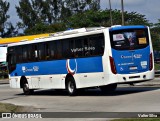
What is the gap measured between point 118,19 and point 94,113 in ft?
234

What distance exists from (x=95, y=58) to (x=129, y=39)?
5.66 feet

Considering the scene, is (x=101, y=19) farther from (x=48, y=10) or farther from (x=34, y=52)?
(x=34, y=52)

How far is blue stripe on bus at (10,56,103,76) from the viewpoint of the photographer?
19828 mm

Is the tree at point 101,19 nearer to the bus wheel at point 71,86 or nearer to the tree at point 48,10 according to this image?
the tree at point 48,10

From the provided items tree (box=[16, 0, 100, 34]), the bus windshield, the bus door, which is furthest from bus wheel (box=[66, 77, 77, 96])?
tree (box=[16, 0, 100, 34])

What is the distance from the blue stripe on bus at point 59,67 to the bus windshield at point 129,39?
3.32ft

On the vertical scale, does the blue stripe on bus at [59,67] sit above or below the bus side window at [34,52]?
below

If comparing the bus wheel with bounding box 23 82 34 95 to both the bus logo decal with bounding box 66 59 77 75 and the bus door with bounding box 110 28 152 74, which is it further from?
the bus door with bounding box 110 28 152 74

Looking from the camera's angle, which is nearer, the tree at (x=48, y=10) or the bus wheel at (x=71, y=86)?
the bus wheel at (x=71, y=86)

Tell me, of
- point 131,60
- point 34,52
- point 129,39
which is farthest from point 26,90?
point 129,39

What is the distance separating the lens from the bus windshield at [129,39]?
63.3ft

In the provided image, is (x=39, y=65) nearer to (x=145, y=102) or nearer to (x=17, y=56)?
(x=17, y=56)

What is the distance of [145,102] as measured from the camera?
15820 millimetres

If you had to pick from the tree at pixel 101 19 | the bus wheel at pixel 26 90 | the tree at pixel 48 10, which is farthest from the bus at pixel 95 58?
the tree at pixel 48 10
